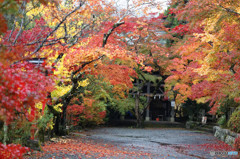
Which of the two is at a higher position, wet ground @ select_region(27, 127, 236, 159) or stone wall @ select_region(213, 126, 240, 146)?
stone wall @ select_region(213, 126, 240, 146)

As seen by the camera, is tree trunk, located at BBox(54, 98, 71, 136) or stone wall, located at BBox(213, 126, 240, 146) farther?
stone wall, located at BBox(213, 126, 240, 146)

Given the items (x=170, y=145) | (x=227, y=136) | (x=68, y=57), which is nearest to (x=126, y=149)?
(x=170, y=145)

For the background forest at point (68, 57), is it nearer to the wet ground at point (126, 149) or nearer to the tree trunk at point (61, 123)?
the tree trunk at point (61, 123)

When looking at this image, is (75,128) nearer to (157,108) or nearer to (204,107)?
(204,107)

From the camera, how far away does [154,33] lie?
20.5 meters

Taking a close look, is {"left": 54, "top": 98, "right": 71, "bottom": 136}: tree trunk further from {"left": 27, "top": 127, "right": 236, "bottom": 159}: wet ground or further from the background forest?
{"left": 27, "top": 127, "right": 236, "bottom": 159}: wet ground

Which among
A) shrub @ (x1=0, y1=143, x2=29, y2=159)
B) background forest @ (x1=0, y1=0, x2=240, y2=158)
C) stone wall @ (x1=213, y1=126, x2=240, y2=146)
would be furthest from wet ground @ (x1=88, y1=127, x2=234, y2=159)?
shrub @ (x1=0, y1=143, x2=29, y2=159)

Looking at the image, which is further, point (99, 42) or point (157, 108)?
point (157, 108)

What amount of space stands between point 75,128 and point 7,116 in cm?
1399

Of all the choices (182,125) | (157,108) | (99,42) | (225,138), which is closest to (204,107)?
(182,125)

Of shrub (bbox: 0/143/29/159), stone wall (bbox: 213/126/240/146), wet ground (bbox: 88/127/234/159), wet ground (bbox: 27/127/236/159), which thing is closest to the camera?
shrub (bbox: 0/143/29/159)

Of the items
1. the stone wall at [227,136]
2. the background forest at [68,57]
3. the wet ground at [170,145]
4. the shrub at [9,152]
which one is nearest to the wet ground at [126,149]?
the wet ground at [170,145]

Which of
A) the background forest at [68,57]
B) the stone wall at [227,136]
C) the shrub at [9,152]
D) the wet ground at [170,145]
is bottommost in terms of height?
the wet ground at [170,145]

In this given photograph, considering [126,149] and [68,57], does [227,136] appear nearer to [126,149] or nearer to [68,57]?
[126,149]
